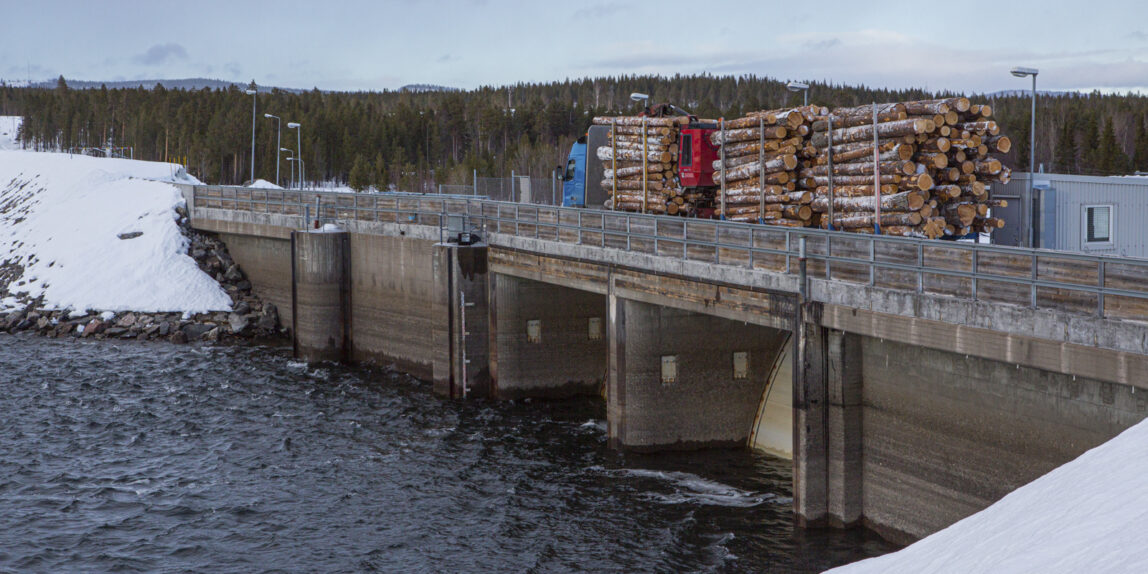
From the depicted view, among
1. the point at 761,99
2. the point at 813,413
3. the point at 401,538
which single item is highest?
the point at 761,99

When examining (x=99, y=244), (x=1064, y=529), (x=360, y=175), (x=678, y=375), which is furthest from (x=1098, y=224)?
(x=360, y=175)

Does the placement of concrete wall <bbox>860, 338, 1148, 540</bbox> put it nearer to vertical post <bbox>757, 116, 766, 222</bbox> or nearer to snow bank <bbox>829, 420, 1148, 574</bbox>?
snow bank <bbox>829, 420, 1148, 574</bbox>

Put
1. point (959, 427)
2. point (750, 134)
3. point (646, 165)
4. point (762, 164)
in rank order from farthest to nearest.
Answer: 1. point (646, 165)
2. point (750, 134)
3. point (762, 164)
4. point (959, 427)

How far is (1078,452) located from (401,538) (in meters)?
11.3

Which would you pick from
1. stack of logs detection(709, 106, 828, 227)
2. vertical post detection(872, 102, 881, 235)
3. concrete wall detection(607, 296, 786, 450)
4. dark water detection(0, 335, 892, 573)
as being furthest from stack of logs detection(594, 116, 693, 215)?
vertical post detection(872, 102, 881, 235)

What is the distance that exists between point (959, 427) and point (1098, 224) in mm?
7784

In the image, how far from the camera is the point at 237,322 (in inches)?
1677

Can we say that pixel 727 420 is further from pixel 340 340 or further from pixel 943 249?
pixel 340 340

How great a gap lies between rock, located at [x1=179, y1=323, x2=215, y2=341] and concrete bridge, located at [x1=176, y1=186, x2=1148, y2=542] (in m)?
6.09

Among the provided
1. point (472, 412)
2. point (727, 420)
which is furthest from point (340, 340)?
point (727, 420)

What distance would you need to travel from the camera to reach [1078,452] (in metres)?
14.5

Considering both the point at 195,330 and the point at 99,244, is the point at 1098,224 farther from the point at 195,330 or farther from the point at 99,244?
the point at 99,244

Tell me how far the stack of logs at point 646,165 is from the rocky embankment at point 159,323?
52.6ft

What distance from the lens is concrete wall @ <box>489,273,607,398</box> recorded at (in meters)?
30.3
